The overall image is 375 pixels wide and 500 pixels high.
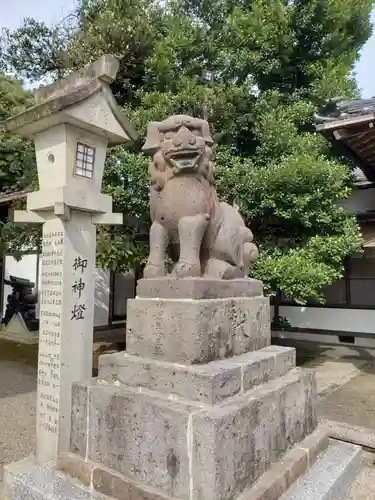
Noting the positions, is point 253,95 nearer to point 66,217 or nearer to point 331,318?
point 66,217

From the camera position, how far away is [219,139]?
21.5 feet

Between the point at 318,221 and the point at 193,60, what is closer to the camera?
the point at 318,221

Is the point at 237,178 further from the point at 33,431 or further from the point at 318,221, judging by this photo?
the point at 33,431

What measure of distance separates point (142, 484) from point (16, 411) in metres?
3.35

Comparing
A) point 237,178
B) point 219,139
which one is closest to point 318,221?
point 237,178

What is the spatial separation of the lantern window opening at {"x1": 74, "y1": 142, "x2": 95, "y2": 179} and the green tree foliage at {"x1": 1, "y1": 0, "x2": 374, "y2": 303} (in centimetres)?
241

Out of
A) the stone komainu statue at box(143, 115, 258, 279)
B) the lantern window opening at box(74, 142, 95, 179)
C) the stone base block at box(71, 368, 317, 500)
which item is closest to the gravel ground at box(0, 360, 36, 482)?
the stone base block at box(71, 368, 317, 500)

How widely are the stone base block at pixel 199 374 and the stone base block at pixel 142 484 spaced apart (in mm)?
528

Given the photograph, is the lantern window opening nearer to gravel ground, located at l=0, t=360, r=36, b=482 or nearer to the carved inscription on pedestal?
the carved inscription on pedestal

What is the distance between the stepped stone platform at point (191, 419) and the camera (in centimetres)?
208

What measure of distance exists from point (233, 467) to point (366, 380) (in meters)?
5.42

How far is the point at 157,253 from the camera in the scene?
2760mm

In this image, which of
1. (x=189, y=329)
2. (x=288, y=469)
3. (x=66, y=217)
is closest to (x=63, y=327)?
(x=66, y=217)

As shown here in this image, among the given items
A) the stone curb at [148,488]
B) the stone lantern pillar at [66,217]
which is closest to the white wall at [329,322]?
the stone curb at [148,488]
